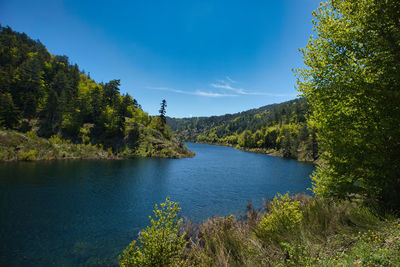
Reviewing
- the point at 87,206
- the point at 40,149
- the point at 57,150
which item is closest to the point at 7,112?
the point at 40,149

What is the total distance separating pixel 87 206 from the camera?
22.1m

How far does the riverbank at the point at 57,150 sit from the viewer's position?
44.5 m

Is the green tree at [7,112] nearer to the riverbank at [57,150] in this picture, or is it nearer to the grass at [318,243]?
the riverbank at [57,150]

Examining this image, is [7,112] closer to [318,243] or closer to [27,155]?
[27,155]

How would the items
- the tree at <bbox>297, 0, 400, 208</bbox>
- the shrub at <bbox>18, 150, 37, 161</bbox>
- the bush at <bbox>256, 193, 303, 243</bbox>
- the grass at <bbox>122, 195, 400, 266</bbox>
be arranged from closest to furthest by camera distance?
1. the grass at <bbox>122, 195, 400, 266</bbox>
2. the tree at <bbox>297, 0, 400, 208</bbox>
3. the bush at <bbox>256, 193, 303, 243</bbox>
4. the shrub at <bbox>18, 150, 37, 161</bbox>

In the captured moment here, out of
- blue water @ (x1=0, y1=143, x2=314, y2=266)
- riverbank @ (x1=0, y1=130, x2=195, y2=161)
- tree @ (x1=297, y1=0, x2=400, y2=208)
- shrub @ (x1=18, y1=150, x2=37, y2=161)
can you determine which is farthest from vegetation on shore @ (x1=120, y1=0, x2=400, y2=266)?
riverbank @ (x1=0, y1=130, x2=195, y2=161)

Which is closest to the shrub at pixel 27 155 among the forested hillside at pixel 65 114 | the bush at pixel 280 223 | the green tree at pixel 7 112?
the forested hillside at pixel 65 114

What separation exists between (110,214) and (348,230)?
2160cm

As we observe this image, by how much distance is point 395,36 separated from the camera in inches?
315

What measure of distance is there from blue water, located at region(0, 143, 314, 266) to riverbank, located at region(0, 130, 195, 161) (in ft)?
29.2

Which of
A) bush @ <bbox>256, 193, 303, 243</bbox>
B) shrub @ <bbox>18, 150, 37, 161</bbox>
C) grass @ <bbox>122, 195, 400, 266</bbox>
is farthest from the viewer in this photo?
shrub @ <bbox>18, 150, 37, 161</bbox>

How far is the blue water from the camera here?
45.2ft

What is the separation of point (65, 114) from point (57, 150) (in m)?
19.2

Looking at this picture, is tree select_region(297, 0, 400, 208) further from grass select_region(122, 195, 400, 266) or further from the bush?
the bush
